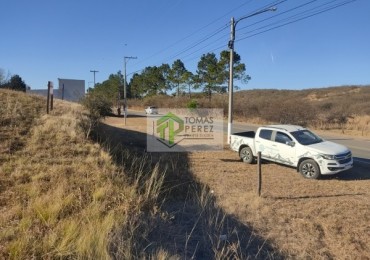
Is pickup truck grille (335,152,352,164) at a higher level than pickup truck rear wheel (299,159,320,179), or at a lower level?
higher

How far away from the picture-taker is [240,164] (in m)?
15.4

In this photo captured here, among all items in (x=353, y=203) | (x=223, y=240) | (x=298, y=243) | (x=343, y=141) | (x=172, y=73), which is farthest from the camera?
(x=172, y=73)

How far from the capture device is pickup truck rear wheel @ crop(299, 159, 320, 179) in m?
12.6

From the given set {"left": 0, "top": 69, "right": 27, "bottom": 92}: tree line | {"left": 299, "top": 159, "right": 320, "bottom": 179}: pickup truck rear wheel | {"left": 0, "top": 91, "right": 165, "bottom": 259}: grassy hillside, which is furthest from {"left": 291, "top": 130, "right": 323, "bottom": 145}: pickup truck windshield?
{"left": 0, "top": 69, "right": 27, "bottom": 92}: tree line

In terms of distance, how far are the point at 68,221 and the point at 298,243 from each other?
414 centimetres

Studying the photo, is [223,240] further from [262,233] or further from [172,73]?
[172,73]

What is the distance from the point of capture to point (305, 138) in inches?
540

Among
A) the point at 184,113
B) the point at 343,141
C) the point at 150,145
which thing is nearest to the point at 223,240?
the point at 150,145

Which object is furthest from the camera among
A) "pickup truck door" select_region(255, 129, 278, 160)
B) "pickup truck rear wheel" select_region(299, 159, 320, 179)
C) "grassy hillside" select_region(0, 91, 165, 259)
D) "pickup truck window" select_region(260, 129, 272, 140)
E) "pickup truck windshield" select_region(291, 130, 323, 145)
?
"pickup truck window" select_region(260, 129, 272, 140)

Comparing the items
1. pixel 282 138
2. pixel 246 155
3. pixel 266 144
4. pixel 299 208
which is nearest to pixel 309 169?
pixel 282 138

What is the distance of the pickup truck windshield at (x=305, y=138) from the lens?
13.5 m

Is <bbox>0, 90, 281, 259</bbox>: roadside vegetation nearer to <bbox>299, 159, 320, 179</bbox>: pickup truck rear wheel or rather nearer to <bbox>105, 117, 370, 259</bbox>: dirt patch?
<bbox>105, 117, 370, 259</bbox>: dirt patch

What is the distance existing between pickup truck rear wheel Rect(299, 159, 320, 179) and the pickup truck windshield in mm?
791

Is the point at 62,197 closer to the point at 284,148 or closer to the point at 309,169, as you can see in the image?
the point at 309,169
